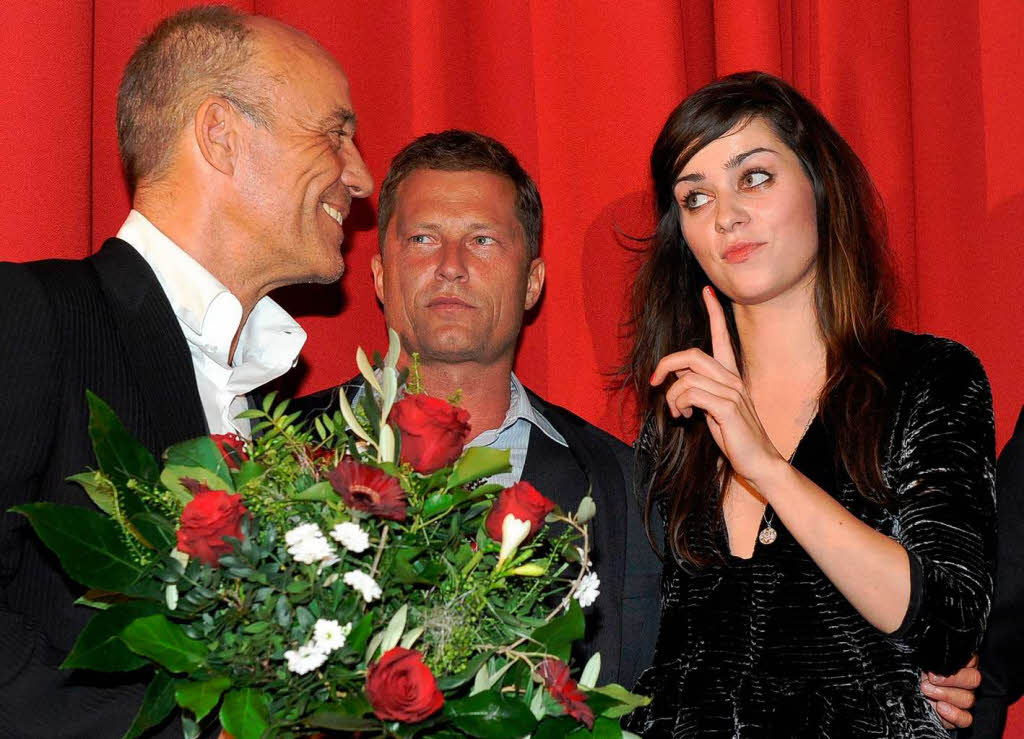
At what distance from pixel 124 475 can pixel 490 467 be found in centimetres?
40

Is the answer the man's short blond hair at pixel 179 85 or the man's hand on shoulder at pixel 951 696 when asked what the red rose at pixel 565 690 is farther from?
the man's short blond hair at pixel 179 85

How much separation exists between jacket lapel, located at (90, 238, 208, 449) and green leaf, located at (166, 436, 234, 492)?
0.36m

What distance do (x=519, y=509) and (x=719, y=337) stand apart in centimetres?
80

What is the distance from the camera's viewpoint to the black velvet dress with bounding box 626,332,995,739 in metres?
1.65

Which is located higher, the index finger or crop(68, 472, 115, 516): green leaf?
the index finger

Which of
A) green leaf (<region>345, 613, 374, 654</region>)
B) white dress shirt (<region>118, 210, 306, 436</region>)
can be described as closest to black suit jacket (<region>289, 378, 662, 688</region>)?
white dress shirt (<region>118, 210, 306, 436</region>)

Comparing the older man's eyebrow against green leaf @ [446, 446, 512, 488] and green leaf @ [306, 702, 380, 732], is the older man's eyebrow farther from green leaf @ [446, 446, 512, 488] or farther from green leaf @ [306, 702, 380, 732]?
green leaf @ [306, 702, 380, 732]

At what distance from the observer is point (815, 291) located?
2012 millimetres

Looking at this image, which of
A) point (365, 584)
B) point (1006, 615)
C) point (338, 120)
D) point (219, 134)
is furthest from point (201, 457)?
point (1006, 615)

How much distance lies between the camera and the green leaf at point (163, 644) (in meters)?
1.08

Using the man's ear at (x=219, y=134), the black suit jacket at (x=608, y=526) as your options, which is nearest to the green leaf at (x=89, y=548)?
the man's ear at (x=219, y=134)

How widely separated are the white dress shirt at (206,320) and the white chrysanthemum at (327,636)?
0.74m

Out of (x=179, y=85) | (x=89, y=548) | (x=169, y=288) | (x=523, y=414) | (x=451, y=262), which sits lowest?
(x=89, y=548)

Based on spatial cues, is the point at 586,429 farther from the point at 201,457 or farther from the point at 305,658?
the point at 305,658
